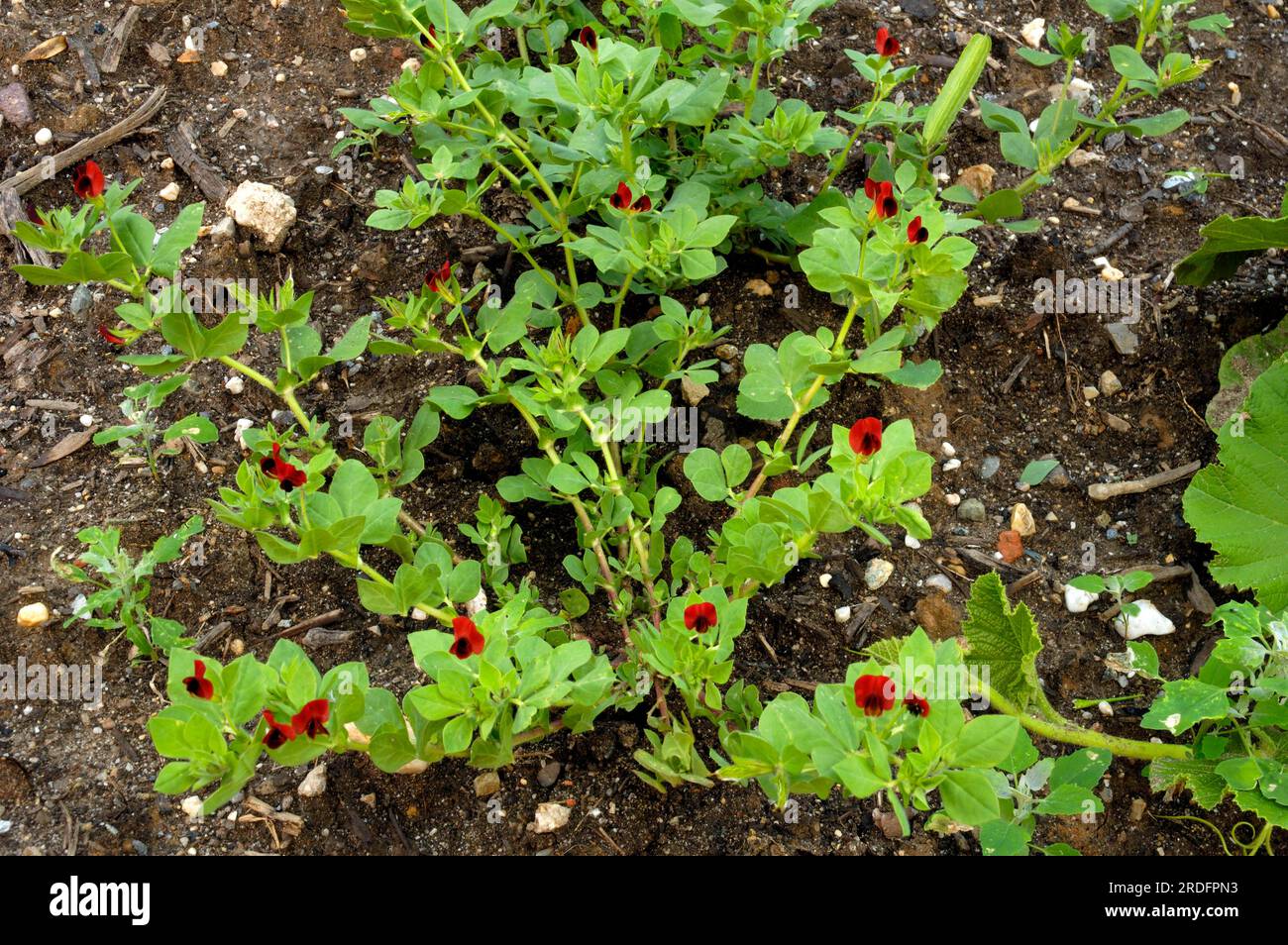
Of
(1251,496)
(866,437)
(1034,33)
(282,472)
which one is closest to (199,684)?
(282,472)

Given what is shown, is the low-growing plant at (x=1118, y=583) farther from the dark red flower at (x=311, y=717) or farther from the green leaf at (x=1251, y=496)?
the dark red flower at (x=311, y=717)

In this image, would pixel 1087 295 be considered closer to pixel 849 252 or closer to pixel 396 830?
pixel 849 252

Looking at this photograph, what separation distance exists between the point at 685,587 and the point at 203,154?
2132 mm

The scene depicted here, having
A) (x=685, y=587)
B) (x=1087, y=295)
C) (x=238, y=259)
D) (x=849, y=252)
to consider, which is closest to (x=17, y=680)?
(x=238, y=259)

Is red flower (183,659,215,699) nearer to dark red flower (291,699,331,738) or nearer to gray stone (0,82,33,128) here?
dark red flower (291,699,331,738)

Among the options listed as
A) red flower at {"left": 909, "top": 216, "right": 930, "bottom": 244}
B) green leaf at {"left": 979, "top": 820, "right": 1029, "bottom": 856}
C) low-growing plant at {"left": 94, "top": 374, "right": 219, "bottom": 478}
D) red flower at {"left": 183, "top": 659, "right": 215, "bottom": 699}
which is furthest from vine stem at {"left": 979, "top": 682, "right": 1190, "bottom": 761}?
low-growing plant at {"left": 94, "top": 374, "right": 219, "bottom": 478}

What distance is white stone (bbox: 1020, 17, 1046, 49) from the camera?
12.5 feet

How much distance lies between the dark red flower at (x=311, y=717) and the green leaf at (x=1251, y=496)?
2104mm

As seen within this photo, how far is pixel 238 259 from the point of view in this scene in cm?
340

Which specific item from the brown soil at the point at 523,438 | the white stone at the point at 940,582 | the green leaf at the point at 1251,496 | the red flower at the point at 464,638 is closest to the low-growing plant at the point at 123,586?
the brown soil at the point at 523,438

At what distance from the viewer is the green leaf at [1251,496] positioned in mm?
2770

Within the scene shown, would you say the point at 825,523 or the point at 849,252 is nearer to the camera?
the point at 825,523

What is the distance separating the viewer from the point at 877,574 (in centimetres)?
293

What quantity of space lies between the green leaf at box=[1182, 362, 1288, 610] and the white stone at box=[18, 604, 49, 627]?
2.87 meters
